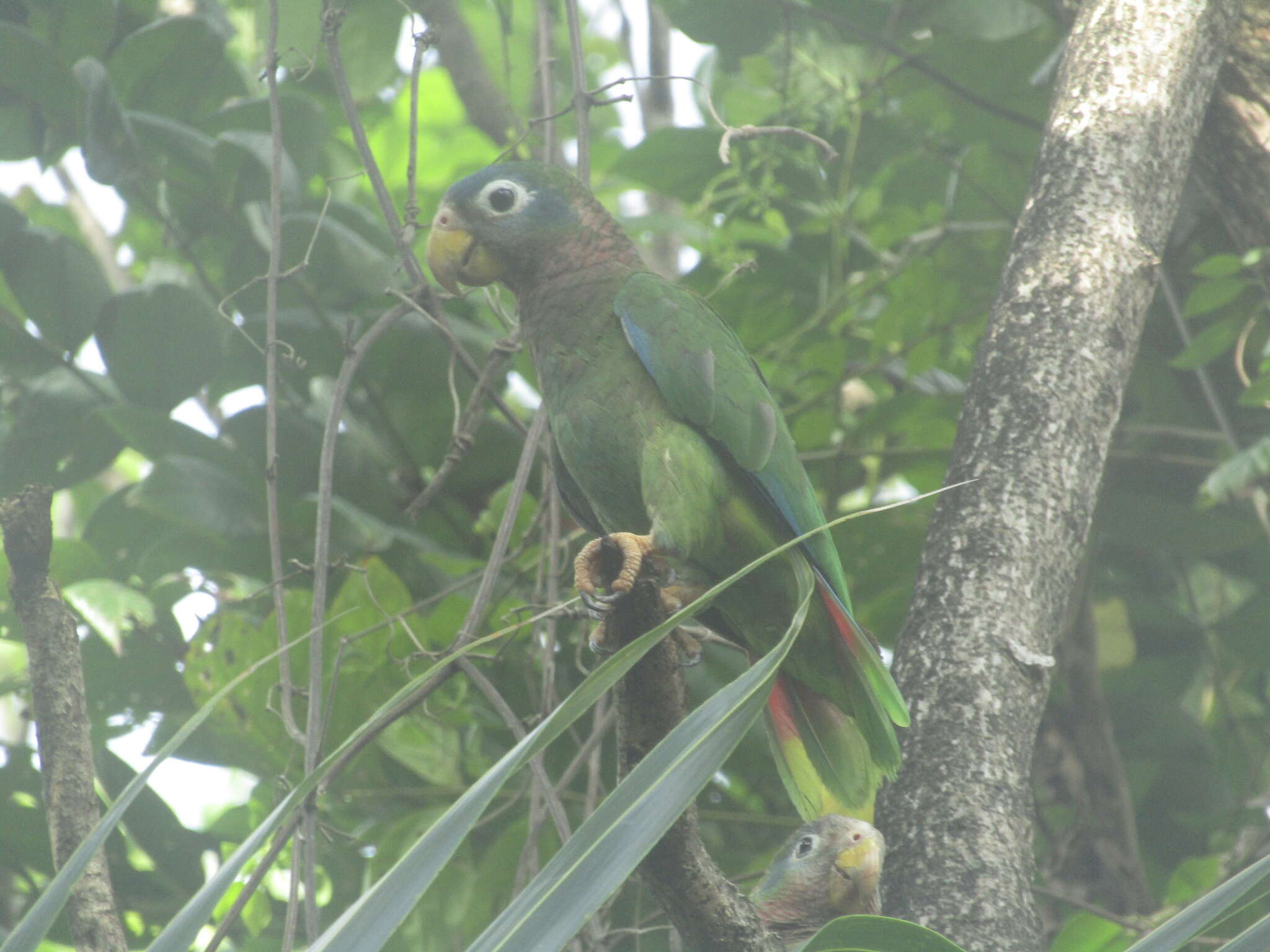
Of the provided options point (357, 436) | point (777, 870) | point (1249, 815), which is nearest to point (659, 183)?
point (357, 436)

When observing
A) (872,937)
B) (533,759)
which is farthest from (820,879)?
(872,937)

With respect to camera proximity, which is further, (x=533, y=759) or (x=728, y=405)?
(x=728, y=405)

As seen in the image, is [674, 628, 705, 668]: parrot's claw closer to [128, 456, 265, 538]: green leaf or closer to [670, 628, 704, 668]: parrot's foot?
[670, 628, 704, 668]: parrot's foot

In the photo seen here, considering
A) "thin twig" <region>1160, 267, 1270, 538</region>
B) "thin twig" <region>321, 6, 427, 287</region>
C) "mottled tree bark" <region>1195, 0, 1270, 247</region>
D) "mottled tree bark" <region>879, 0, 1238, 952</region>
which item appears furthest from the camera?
"thin twig" <region>1160, 267, 1270, 538</region>

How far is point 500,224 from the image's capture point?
8.30 ft

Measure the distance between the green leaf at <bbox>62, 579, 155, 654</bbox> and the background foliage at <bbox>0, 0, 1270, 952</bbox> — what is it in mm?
12

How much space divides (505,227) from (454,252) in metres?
0.12

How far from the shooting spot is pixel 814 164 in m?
3.40

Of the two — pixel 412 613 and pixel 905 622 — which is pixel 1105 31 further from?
pixel 412 613

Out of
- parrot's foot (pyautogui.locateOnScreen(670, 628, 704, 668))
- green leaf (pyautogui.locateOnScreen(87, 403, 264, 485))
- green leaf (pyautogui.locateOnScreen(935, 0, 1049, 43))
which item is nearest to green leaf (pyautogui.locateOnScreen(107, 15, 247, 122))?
green leaf (pyautogui.locateOnScreen(87, 403, 264, 485))

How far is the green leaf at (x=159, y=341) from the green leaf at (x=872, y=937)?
2361 mm

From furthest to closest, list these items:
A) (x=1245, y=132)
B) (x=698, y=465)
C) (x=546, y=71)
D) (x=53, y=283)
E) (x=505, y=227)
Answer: (x=53, y=283) < (x=546, y=71) < (x=1245, y=132) < (x=505, y=227) < (x=698, y=465)

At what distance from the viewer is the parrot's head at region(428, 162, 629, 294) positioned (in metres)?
2.53

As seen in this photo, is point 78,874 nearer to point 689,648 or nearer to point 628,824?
point 628,824
